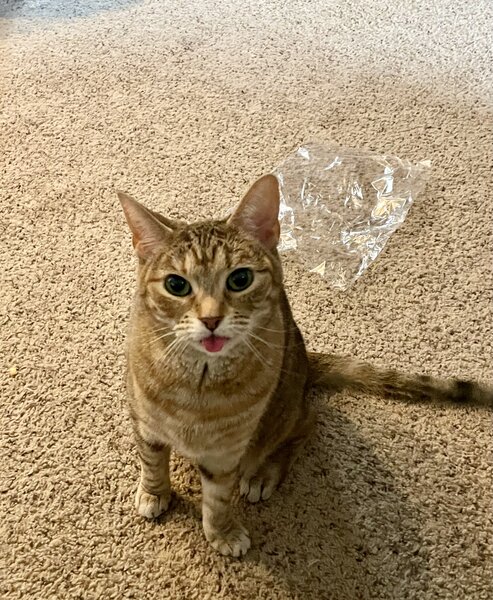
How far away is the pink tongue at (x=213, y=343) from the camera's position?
929mm

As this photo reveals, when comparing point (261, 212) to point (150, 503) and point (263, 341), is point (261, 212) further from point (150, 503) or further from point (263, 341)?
point (150, 503)

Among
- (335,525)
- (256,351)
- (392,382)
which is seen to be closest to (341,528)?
(335,525)

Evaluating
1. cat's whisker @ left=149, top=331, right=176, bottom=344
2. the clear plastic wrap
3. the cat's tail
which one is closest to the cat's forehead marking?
cat's whisker @ left=149, top=331, right=176, bottom=344

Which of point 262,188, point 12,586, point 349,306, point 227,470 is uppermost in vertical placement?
point 262,188

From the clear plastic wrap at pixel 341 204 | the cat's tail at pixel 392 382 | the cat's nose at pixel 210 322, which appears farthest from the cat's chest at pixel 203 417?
the clear plastic wrap at pixel 341 204

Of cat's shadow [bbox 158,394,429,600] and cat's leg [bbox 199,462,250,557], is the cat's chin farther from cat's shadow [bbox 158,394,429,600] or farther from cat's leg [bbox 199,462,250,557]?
cat's shadow [bbox 158,394,429,600]

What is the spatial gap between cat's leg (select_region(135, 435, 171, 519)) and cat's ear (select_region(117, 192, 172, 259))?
346 mm

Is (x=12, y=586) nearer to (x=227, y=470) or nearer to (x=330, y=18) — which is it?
(x=227, y=470)

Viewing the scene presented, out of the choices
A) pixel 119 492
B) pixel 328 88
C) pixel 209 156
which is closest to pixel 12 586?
pixel 119 492

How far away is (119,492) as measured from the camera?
50.2 inches

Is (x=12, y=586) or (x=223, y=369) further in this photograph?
(x=12, y=586)

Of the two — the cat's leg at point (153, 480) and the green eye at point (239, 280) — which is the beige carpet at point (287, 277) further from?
the green eye at point (239, 280)

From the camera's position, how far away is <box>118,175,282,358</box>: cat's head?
3.07 feet

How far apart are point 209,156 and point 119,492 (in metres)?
1.09
